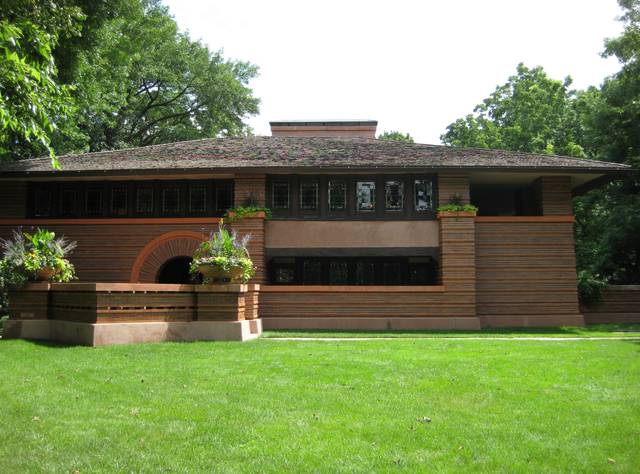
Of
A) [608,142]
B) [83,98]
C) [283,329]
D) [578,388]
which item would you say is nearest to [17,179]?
[83,98]

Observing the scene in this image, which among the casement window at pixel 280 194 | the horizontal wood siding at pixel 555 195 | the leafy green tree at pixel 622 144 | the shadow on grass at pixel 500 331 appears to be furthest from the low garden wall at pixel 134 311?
the leafy green tree at pixel 622 144

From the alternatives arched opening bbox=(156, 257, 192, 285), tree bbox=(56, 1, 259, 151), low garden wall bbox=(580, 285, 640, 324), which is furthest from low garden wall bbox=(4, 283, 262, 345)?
tree bbox=(56, 1, 259, 151)

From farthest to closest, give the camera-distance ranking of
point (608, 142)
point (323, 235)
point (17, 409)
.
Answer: point (608, 142)
point (323, 235)
point (17, 409)

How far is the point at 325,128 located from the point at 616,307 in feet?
49.4

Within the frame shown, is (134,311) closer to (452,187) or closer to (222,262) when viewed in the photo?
(222,262)

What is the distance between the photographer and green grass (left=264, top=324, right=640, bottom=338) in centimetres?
1686

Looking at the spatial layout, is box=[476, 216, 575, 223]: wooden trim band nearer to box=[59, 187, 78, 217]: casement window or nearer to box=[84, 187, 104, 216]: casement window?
box=[84, 187, 104, 216]: casement window

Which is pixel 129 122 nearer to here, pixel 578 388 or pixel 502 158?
pixel 502 158

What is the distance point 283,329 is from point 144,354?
8.33 metres

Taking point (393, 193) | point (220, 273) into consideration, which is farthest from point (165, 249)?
point (393, 193)

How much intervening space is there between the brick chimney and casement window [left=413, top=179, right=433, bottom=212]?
899 centimetres

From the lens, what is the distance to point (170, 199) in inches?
842

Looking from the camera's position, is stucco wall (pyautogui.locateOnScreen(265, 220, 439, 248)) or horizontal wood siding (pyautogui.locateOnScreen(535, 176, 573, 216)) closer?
stucco wall (pyautogui.locateOnScreen(265, 220, 439, 248))

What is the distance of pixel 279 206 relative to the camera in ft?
69.0
